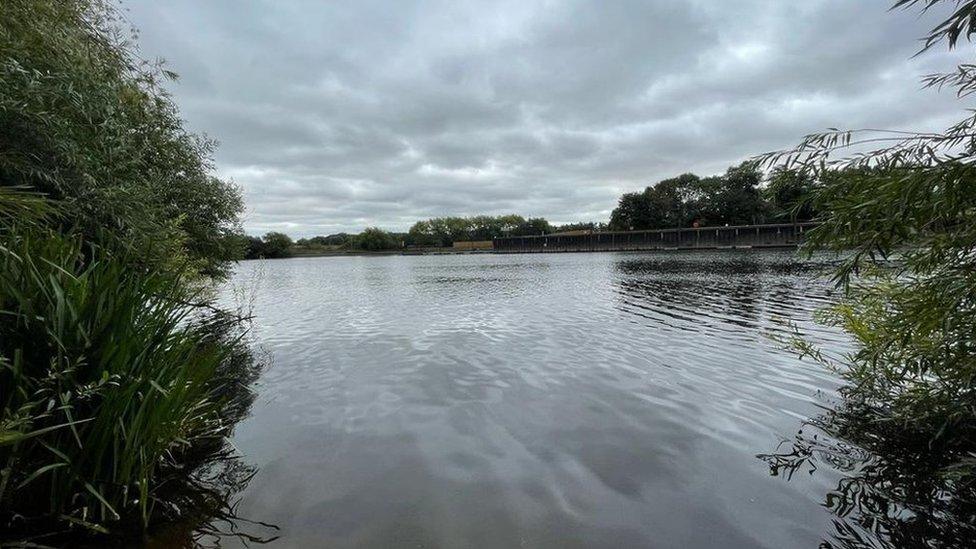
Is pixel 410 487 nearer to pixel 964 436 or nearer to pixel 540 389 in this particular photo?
pixel 540 389

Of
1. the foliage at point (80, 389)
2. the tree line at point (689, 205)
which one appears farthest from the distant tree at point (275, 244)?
the foliage at point (80, 389)

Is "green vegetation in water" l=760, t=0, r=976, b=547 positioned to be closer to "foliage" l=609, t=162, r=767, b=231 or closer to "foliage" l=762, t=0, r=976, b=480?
"foliage" l=762, t=0, r=976, b=480

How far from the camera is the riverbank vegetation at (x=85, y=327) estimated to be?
3902mm

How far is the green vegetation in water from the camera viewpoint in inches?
154

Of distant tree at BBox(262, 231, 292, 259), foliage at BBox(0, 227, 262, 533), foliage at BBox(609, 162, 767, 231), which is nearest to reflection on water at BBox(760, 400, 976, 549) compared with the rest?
foliage at BBox(0, 227, 262, 533)

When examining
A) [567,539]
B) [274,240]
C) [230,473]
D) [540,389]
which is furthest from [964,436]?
[274,240]

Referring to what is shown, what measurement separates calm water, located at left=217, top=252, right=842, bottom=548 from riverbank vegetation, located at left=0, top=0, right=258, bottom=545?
114 cm

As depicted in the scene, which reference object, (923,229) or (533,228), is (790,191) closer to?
(923,229)

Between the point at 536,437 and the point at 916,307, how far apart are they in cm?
508

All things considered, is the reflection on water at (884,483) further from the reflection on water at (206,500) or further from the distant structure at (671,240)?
the distant structure at (671,240)

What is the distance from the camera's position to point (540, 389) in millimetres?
9969

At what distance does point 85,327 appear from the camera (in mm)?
4242

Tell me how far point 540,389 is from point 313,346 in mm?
8756

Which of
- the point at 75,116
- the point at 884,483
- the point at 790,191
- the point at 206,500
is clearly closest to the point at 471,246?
the point at 75,116
